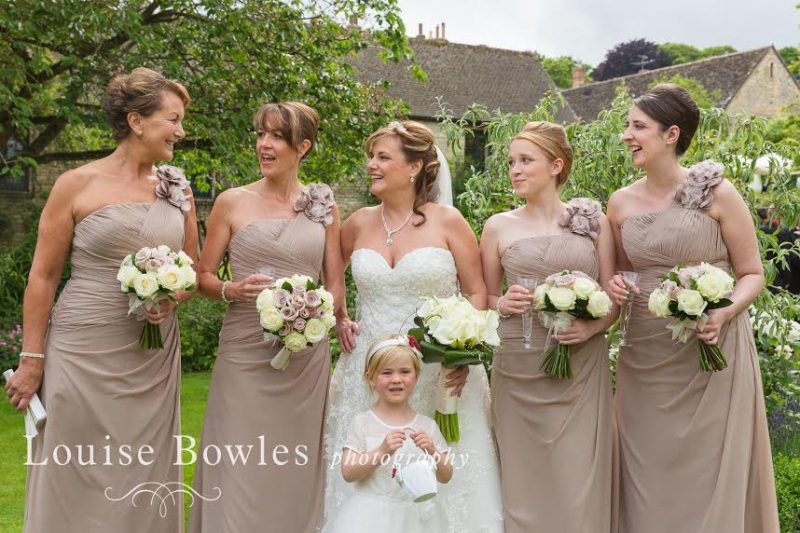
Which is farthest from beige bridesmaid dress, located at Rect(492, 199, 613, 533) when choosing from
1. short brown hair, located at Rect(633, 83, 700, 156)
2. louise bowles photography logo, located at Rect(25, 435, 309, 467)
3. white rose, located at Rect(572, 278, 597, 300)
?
louise bowles photography logo, located at Rect(25, 435, 309, 467)

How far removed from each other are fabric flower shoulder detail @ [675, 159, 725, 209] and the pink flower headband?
166 centimetres

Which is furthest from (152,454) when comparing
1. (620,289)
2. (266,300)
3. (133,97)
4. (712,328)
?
(712,328)

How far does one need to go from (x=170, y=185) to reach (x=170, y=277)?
69 cm

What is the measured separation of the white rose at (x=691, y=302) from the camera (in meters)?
4.31

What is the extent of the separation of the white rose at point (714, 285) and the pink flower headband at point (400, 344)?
1475 mm

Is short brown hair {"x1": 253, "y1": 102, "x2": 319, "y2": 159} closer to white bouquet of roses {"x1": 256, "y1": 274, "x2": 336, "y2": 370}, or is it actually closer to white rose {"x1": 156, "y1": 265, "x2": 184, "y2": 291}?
white bouquet of roses {"x1": 256, "y1": 274, "x2": 336, "y2": 370}

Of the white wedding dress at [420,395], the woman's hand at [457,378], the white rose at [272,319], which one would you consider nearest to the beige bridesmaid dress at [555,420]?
the white wedding dress at [420,395]

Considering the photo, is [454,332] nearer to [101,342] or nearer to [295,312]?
[295,312]

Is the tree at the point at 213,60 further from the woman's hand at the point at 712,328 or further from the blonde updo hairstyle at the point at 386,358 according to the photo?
the woman's hand at the point at 712,328

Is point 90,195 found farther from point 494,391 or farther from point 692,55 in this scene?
point 692,55

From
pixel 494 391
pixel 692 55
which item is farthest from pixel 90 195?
pixel 692 55

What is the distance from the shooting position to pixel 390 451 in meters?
4.46

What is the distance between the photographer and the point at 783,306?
273 inches

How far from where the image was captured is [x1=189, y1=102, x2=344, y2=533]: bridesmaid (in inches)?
194
